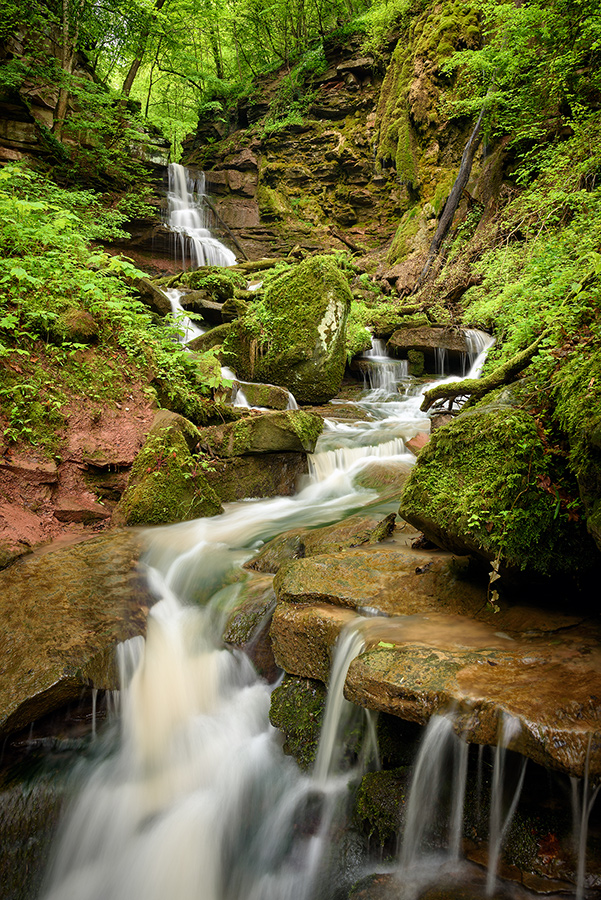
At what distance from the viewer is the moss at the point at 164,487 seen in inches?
209

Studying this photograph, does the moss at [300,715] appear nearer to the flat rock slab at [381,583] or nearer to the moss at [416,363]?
the flat rock slab at [381,583]

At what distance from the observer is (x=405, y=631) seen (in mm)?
2713

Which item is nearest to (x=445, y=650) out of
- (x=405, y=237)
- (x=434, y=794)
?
(x=434, y=794)

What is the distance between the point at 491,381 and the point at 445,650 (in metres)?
2.95

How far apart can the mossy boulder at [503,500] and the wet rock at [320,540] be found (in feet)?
3.58

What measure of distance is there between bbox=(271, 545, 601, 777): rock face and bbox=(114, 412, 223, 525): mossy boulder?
2374mm

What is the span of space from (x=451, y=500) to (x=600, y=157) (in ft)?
30.4

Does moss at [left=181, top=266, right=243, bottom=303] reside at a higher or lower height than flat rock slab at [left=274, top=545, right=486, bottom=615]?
higher

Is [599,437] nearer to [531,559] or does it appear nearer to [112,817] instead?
[531,559]

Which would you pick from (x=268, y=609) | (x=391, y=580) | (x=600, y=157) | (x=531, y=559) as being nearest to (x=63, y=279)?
(x=268, y=609)

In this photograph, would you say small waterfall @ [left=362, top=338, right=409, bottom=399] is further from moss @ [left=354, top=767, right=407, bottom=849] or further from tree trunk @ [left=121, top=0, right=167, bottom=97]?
tree trunk @ [left=121, top=0, right=167, bottom=97]

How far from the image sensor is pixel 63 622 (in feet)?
10.7

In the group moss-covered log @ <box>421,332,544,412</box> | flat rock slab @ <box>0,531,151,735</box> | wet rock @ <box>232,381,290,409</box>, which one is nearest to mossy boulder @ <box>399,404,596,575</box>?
moss-covered log @ <box>421,332,544,412</box>

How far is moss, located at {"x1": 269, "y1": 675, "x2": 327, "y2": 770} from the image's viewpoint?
2.87 m
